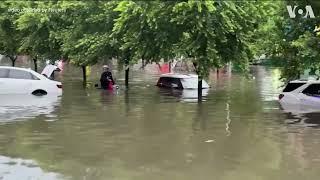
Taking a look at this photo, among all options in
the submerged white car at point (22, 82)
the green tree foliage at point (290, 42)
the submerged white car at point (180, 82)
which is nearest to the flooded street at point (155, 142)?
the green tree foliage at point (290, 42)

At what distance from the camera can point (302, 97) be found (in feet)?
59.8

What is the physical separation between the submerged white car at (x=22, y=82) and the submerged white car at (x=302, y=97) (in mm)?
9289

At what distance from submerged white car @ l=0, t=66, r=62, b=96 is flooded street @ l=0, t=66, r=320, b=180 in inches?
71.4

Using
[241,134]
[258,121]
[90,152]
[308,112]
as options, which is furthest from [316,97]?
[90,152]

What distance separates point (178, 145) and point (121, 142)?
1.22 metres

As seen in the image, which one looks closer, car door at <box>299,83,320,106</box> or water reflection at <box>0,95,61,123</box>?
water reflection at <box>0,95,61,123</box>

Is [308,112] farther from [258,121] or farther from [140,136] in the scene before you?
[140,136]

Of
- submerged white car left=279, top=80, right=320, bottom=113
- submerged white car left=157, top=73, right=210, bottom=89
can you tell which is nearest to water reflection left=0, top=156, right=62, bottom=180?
submerged white car left=279, top=80, right=320, bottom=113

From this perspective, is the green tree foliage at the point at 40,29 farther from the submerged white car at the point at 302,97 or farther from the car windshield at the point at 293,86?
the submerged white car at the point at 302,97

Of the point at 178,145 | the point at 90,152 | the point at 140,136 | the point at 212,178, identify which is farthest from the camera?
the point at 140,136

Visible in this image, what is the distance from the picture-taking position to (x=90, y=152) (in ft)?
33.1

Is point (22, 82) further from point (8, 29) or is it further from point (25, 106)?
point (8, 29)

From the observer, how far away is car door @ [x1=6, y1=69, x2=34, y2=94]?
21078 mm

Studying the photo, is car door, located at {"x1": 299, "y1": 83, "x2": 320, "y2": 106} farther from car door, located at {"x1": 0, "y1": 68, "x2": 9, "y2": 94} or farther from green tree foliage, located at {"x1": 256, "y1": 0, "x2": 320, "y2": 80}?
car door, located at {"x1": 0, "y1": 68, "x2": 9, "y2": 94}
